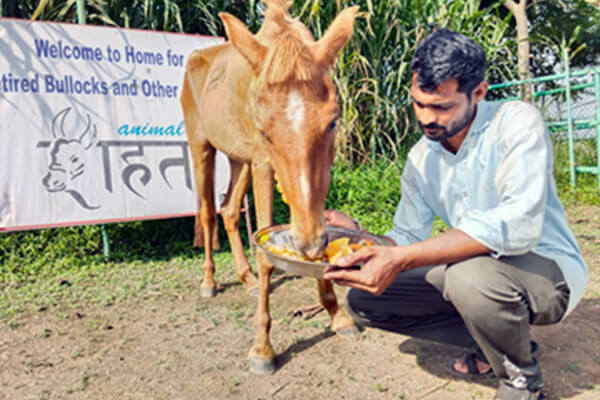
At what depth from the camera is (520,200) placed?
1.87 m

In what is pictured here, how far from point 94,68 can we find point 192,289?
2.45m

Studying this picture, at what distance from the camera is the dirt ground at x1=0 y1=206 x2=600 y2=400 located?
231 cm

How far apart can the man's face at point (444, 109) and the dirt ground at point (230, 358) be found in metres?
1.28

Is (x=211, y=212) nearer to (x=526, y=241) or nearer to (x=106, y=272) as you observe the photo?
(x=106, y=272)

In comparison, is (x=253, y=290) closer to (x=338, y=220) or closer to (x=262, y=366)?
(x=262, y=366)

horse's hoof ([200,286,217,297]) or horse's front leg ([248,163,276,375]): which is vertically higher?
horse's front leg ([248,163,276,375])

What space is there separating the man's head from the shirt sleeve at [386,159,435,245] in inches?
16.7

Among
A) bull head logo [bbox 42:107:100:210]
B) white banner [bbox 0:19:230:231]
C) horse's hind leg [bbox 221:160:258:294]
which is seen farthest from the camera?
bull head logo [bbox 42:107:100:210]

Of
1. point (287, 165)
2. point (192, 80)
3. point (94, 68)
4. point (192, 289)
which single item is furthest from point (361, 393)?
point (94, 68)

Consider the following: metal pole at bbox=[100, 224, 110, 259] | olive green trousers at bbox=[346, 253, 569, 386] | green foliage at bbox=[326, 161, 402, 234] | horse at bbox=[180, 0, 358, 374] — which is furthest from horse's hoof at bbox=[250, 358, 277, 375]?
green foliage at bbox=[326, 161, 402, 234]

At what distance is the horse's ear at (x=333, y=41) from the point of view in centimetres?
210

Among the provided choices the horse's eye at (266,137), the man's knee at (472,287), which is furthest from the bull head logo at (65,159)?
the man's knee at (472,287)

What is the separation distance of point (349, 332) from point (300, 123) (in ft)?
5.12

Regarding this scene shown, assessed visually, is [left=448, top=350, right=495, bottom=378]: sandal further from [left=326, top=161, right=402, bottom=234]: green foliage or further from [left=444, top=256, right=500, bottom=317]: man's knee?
[left=326, top=161, right=402, bottom=234]: green foliage
